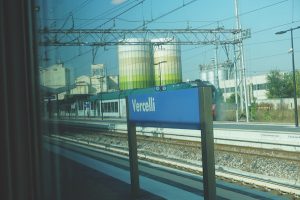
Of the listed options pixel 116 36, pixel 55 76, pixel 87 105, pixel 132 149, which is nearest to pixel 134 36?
pixel 116 36

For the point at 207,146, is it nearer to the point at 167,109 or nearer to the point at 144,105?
the point at 167,109

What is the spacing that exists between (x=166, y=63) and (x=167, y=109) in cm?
120

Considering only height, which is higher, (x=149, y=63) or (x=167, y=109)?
(x=149, y=63)

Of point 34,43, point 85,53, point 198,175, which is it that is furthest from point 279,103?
point 34,43

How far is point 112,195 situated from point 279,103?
6579 millimetres

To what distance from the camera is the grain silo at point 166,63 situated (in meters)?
2.15

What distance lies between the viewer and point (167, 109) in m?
3.33

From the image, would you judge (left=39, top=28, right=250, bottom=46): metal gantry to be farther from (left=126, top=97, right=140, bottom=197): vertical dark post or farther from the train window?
(left=126, top=97, right=140, bottom=197): vertical dark post

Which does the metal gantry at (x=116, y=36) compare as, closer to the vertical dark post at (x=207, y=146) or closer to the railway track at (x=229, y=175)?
the vertical dark post at (x=207, y=146)

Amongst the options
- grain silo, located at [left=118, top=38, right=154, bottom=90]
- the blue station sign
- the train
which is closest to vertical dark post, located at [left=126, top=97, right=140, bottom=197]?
the blue station sign

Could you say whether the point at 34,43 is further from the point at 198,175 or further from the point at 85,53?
the point at 198,175

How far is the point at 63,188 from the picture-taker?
1.81 metres

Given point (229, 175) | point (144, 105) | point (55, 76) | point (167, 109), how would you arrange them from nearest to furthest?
1. point (55, 76)
2. point (167, 109)
3. point (144, 105)
4. point (229, 175)

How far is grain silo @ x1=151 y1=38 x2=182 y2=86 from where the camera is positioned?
84.8 inches
